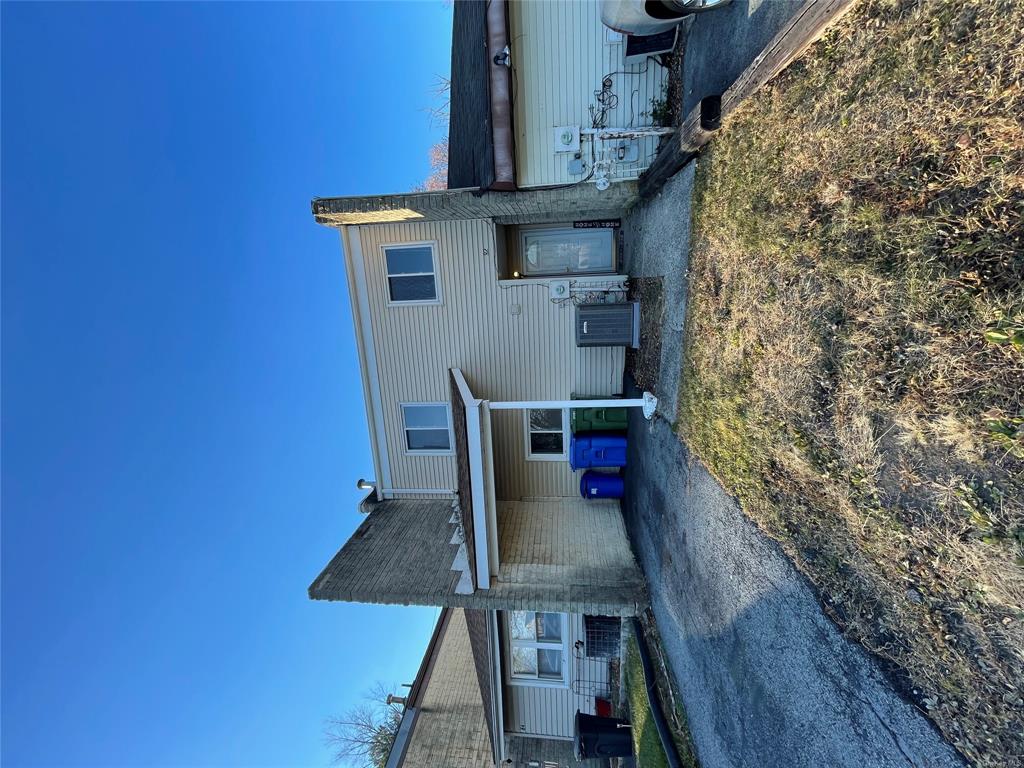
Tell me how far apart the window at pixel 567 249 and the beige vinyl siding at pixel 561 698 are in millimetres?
6381

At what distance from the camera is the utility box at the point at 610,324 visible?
6.81 meters

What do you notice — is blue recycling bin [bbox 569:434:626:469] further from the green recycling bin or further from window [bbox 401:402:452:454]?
window [bbox 401:402:452:454]

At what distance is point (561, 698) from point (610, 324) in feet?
22.7

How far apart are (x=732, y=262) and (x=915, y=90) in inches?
61.2

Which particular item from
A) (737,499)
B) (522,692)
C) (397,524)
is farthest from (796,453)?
(522,692)

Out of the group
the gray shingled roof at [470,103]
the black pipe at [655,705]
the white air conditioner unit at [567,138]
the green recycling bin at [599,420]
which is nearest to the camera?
the black pipe at [655,705]

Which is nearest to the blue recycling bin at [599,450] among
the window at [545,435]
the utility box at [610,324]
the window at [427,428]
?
the window at [545,435]

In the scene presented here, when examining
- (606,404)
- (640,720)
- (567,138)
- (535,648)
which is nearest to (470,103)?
(567,138)

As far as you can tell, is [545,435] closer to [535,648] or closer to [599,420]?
[599,420]

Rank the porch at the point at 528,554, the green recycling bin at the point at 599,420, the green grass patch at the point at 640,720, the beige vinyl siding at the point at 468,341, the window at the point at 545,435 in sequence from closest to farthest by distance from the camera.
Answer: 1. the green grass patch at the point at 640,720
2. the porch at the point at 528,554
3. the beige vinyl siding at the point at 468,341
4. the green recycling bin at the point at 599,420
5. the window at the point at 545,435

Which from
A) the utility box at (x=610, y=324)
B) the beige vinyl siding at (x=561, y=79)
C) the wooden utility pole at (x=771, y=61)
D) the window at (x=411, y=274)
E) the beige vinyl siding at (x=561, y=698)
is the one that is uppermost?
the beige vinyl siding at (x=561, y=79)

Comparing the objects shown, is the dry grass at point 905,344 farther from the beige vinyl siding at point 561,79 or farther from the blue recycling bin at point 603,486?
the blue recycling bin at point 603,486

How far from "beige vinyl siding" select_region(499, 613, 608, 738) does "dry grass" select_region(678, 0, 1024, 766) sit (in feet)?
18.3

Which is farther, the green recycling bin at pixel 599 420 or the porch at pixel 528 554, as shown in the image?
the green recycling bin at pixel 599 420
